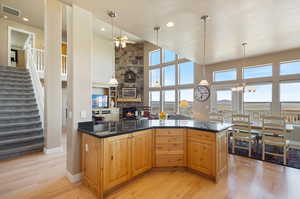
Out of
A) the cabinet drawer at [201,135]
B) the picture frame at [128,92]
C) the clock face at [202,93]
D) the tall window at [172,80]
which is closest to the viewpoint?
the cabinet drawer at [201,135]

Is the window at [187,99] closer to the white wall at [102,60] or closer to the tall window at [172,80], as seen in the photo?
the tall window at [172,80]

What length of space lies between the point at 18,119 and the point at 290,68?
868 cm

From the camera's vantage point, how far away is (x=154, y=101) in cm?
924

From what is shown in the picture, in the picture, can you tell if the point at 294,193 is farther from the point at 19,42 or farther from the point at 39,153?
the point at 19,42

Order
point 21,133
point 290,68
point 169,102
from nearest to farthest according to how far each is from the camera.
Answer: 1. point 21,133
2. point 290,68
3. point 169,102

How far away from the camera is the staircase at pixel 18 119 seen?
3563mm

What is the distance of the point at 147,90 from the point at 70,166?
7.28m

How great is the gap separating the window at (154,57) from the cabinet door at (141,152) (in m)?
7.06

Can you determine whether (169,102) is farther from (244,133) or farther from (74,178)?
(74,178)

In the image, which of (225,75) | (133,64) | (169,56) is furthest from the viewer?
(133,64)

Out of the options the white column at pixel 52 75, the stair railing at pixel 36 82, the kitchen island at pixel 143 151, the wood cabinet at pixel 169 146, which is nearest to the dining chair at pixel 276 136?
the kitchen island at pixel 143 151

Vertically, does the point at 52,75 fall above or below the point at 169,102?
above

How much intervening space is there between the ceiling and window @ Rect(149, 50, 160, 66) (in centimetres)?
466

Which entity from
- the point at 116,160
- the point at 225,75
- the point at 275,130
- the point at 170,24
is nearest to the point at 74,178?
the point at 116,160
